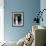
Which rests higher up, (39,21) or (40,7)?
(40,7)

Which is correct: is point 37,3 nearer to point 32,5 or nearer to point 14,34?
point 32,5

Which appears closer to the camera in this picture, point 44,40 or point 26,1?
point 44,40

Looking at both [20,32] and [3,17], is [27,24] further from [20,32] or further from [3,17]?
[3,17]

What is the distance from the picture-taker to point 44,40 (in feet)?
9.09

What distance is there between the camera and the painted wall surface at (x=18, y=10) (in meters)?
5.69

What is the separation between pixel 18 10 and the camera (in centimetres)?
573

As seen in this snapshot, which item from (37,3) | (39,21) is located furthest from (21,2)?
(39,21)

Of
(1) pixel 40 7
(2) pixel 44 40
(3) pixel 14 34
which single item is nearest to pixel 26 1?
(1) pixel 40 7

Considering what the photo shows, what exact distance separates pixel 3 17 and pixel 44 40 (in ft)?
10.6

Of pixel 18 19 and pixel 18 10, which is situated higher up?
pixel 18 10

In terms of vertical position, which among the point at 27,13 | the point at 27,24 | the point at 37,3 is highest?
the point at 37,3

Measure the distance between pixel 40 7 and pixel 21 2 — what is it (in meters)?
0.83

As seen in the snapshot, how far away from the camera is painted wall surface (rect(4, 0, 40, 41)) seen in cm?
569

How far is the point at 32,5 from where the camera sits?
572cm
